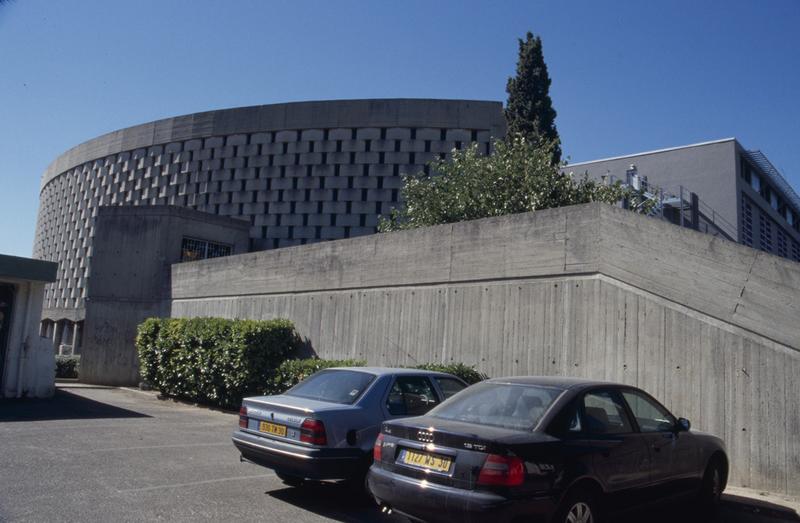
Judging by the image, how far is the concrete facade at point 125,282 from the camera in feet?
72.5

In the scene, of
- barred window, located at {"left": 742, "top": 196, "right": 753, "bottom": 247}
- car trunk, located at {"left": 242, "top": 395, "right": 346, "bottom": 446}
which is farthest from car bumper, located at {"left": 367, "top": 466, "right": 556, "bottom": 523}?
barred window, located at {"left": 742, "top": 196, "right": 753, "bottom": 247}

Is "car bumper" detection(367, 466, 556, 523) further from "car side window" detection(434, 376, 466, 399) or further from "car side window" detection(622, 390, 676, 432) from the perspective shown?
"car side window" detection(434, 376, 466, 399)

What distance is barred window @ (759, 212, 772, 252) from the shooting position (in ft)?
107

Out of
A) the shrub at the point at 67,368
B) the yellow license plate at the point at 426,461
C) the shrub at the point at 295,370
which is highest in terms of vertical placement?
the shrub at the point at 295,370

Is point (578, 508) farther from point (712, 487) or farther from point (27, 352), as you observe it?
point (27, 352)

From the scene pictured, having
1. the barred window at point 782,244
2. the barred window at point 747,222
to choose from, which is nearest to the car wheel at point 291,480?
the barred window at point 747,222

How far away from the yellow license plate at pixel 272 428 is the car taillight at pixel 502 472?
2.93 meters

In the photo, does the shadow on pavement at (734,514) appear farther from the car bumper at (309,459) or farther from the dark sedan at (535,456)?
the car bumper at (309,459)

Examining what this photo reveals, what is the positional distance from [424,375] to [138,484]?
3489mm

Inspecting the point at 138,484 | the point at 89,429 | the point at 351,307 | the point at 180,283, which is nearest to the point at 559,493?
the point at 138,484

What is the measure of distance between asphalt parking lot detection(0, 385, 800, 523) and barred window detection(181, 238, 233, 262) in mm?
11644

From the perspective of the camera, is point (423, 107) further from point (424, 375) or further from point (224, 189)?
point (424, 375)

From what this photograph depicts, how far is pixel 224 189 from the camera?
4081 centimetres

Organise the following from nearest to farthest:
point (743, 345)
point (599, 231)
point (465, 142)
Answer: point (743, 345), point (599, 231), point (465, 142)
